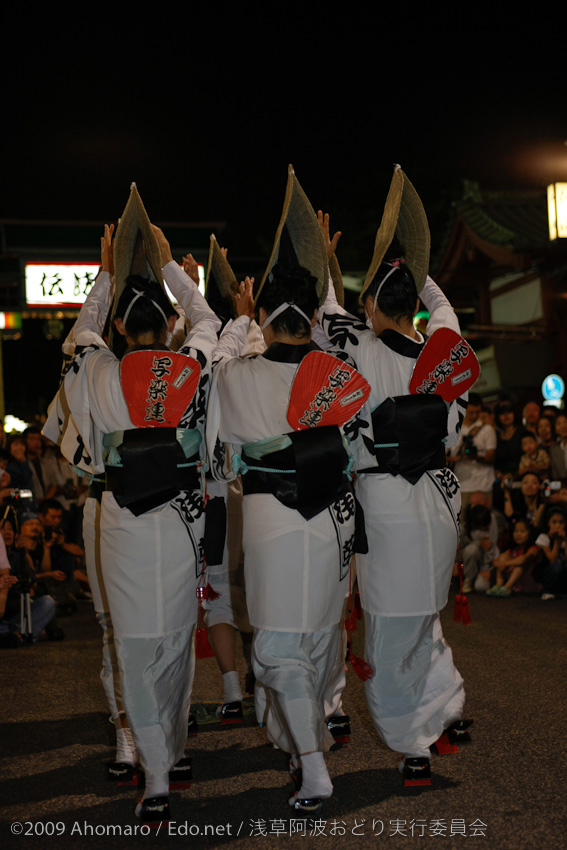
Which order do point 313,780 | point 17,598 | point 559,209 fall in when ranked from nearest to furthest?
point 313,780 < point 17,598 < point 559,209

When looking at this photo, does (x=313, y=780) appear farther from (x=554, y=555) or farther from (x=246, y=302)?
(x=554, y=555)

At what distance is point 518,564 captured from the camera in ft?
27.2

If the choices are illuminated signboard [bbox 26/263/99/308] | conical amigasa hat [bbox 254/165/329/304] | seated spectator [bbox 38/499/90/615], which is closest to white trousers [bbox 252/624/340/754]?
conical amigasa hat [bbox 254/165/329/304]

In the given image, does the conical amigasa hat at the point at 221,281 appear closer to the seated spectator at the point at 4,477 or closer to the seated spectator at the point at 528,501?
the seated spectator at the point at 4,477

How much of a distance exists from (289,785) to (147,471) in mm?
1315

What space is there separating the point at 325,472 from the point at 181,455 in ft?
1.74

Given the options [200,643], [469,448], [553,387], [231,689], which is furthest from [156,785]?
[553,387]

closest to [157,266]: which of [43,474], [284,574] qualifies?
[284,574]

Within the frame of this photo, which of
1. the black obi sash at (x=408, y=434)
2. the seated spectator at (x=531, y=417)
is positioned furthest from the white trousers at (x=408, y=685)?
the seated spectator at (x=531, y=417)

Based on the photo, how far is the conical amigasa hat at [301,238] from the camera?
3.53m

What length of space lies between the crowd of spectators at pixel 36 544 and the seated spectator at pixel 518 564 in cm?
400

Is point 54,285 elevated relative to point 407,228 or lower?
elevated

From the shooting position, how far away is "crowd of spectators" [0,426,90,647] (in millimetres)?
6965

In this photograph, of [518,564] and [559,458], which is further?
[559,458]
